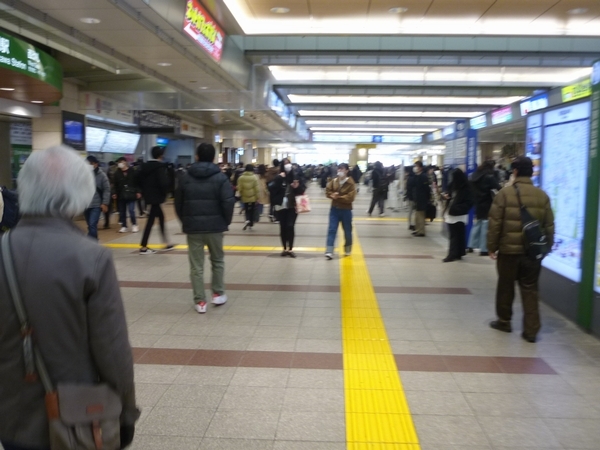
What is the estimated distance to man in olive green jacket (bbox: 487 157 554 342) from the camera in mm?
4887

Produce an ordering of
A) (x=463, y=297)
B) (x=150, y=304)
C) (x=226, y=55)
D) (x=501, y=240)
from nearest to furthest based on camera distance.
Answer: (x=501, y=240) → (x=150, y=304) → (x=463, y=297) → (x=226, y=55)

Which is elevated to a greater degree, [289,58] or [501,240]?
[289,58]

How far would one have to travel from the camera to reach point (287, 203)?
910 cm

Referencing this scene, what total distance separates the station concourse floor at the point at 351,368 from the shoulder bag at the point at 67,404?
1527 mm

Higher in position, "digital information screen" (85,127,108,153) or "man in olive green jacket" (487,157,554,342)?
"digital information screen" (85,127,108,153)

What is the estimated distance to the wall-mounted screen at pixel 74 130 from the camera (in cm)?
1331

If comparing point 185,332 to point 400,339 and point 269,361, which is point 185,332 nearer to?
point 269,361

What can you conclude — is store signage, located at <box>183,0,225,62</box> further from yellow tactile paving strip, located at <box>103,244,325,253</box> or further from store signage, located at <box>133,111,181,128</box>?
store signage, located at <box>133,111,181,128</box>

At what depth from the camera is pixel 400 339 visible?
16.2 feet

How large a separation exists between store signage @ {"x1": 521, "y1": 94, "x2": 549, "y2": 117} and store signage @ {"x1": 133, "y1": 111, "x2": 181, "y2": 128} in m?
12.1

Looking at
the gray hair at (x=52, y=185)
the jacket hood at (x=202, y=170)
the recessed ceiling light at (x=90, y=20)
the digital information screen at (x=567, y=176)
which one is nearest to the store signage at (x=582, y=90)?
the digital information screen at (x=567, y=176)

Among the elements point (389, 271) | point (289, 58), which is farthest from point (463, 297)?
point (289, 58)

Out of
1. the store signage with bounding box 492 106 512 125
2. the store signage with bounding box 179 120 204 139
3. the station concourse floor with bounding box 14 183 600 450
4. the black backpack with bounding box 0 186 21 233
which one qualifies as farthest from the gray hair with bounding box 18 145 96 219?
the store signage with bounding box 179 120 204 139

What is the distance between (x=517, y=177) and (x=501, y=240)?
0.60m
